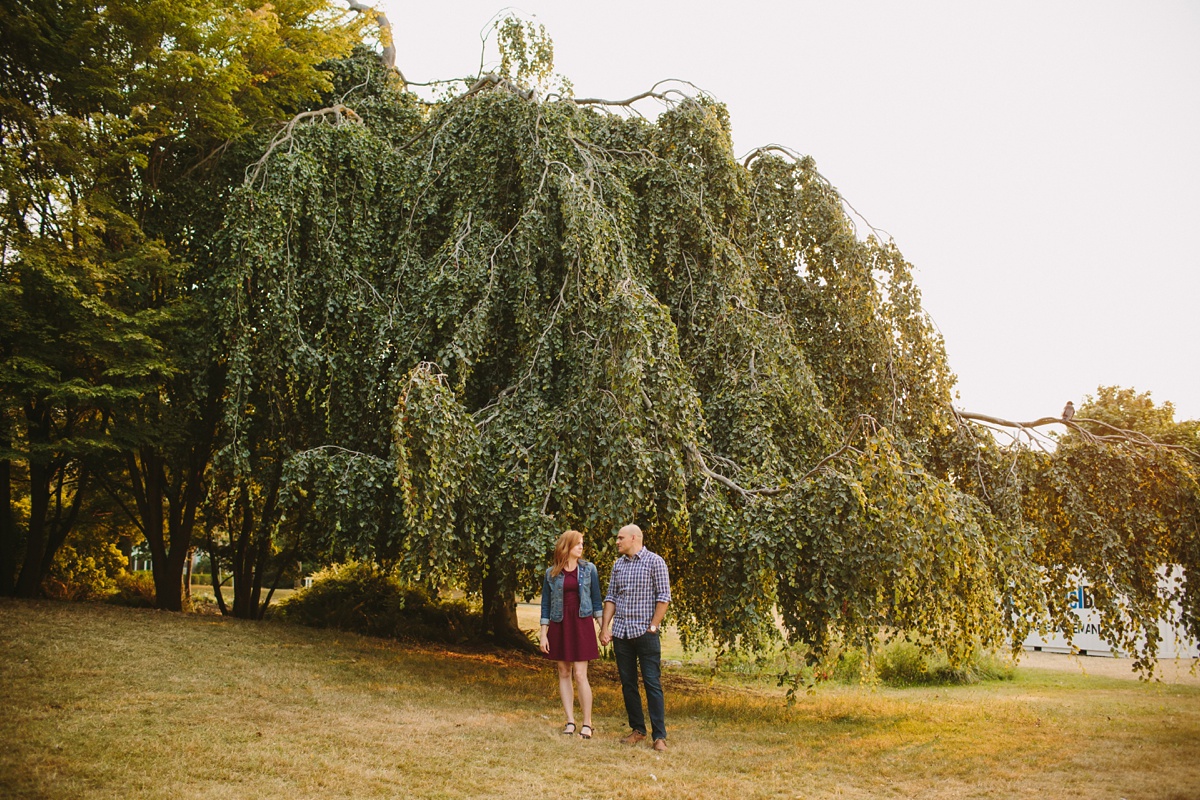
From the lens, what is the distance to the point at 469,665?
26.1 ft

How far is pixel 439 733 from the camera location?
4.91 meters

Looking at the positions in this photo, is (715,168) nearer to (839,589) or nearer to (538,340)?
(538,340)

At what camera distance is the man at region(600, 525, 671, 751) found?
480cm

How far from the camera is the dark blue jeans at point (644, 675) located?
4.79 metres

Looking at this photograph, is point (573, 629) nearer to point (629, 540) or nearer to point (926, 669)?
point (629, 540)

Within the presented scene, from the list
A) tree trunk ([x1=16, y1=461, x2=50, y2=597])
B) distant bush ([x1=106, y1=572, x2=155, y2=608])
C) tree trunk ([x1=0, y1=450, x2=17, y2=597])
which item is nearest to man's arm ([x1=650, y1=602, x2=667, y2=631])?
tree trunk ([x1=16, y1=461, x2=50, y2=597])

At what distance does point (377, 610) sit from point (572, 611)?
6.47m

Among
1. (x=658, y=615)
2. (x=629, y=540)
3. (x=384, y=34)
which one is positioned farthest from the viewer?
(x=384, y=34)

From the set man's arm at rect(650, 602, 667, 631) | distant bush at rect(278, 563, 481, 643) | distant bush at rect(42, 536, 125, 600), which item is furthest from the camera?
distant bush at rect(278, 563, 481, 643)

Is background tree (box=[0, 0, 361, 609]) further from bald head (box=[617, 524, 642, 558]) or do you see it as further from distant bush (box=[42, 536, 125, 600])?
bald head (box=[617, 524, 642, 558])

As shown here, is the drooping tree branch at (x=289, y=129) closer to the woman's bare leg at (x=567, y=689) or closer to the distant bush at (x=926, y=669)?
the woman's bare leg at (x=567, y=689)

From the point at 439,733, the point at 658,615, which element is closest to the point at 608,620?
the point at 658,615

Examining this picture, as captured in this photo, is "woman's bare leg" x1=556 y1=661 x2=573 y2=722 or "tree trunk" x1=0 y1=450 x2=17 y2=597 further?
"tree trunk" x1=0 y1=450 x2=17 y2=597

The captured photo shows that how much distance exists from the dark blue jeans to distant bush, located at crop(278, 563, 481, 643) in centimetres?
576
